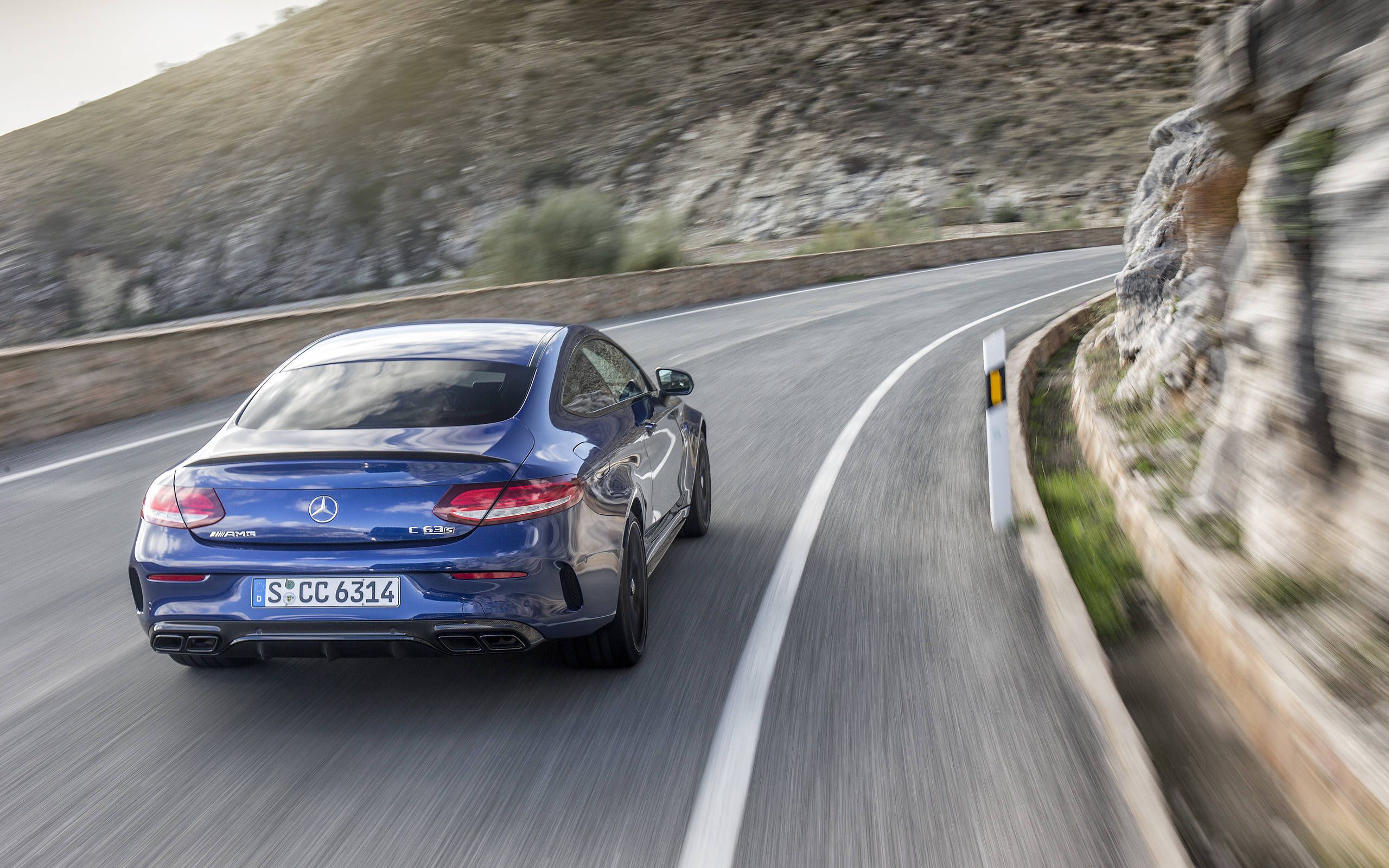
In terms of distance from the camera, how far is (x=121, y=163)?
71.4 meters

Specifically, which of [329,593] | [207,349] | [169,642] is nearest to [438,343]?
[329,593]

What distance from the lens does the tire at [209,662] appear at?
15.1 ft

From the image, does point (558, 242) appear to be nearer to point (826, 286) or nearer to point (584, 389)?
point (826, 286)

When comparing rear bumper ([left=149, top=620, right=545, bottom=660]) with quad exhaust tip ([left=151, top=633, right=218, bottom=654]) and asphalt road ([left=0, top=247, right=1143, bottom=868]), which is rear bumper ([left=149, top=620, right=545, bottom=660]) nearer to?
quad exhaust tip ([left=151, top=633, right=218, bottom=654])

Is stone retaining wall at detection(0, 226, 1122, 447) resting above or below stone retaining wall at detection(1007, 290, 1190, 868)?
above

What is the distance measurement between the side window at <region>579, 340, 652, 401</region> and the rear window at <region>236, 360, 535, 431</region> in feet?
2.47

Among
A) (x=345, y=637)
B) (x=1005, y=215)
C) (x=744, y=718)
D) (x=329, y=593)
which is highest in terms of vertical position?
(x=329, y=593)

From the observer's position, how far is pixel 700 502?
6734 mm

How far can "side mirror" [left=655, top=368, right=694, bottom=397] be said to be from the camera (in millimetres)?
6098

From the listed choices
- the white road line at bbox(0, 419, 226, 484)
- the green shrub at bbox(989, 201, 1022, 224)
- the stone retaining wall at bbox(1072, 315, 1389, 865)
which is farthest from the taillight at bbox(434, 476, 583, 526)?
the green shrub at bbox(989, 201, 1022, 224)

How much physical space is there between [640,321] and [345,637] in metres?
17.9

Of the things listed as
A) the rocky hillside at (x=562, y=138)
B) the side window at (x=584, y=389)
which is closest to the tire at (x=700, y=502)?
the side window at (x=584, y=389)

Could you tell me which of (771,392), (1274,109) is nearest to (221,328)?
(771,392)

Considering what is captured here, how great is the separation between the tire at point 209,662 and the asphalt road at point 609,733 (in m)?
0.05
